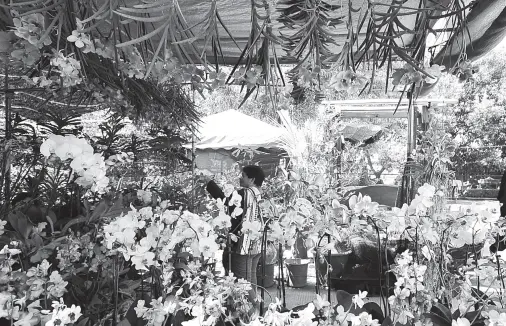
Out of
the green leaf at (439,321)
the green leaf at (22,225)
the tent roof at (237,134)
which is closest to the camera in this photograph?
the green leaf at (439,321)

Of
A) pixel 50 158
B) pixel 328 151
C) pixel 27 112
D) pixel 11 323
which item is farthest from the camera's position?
pixel 328 151

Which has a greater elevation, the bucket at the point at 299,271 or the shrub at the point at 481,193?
the shrub at the point at 481,193

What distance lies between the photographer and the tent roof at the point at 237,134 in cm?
677

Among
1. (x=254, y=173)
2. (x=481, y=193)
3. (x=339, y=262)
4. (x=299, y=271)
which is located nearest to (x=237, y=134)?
(x=299, y=271)

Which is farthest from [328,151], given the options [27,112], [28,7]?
[28,7]

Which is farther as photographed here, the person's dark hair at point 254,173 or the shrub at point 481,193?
the shrub at point 481,193

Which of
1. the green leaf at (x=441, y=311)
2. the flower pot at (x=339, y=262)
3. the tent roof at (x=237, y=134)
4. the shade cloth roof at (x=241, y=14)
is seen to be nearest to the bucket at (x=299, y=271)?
the flower pot at (x=339, y=262)

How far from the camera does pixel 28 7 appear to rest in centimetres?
98

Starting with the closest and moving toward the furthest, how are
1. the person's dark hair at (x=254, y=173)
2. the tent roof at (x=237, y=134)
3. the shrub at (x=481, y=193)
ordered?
the person's dark hair at (x=254, y=173) < the tent roof at (x=237, y=134) < the shrub at (x=481, y=193)

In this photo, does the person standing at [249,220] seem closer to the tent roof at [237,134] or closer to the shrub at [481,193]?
the tent roof at [237,134]

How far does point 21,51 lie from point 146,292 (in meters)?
0.74

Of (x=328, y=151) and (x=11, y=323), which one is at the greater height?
(x=328, y=151)

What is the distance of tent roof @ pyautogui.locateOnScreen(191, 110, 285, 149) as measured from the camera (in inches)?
266

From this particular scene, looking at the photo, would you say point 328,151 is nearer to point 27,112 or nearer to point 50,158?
point 27,112
